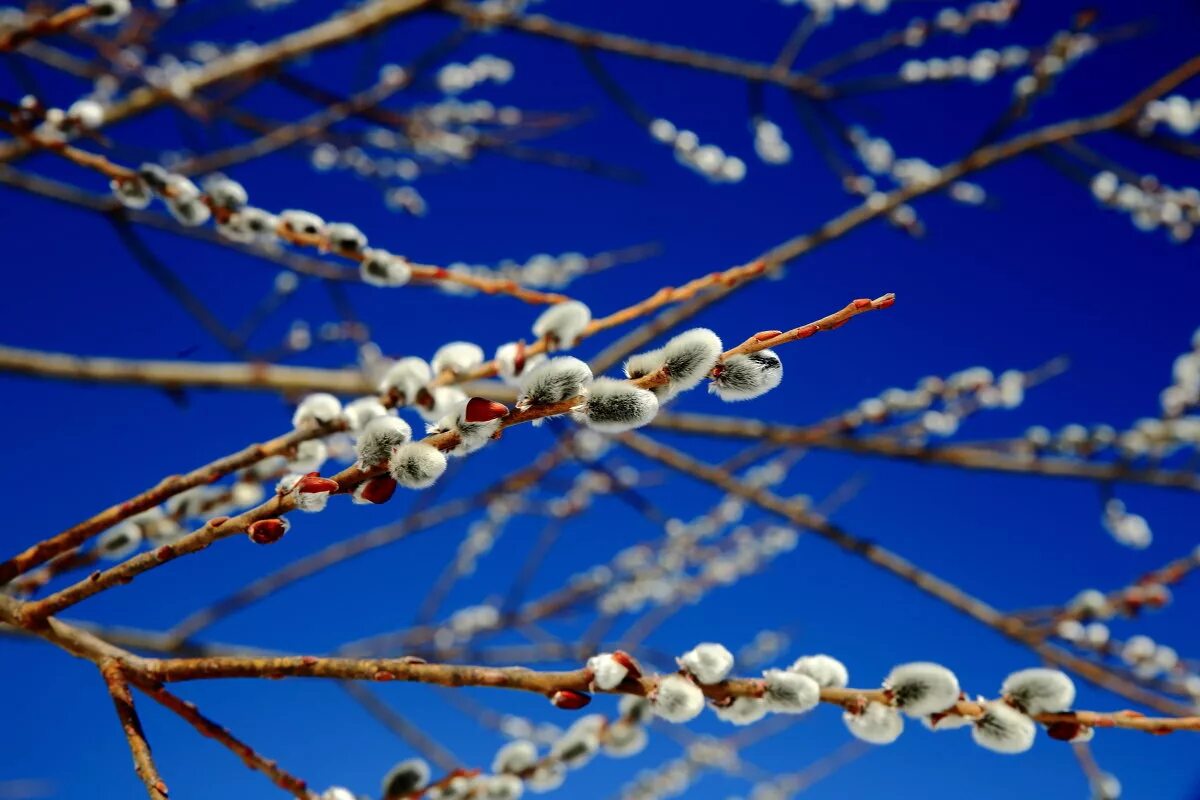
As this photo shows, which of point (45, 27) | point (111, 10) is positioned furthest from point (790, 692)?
point (111, 10)

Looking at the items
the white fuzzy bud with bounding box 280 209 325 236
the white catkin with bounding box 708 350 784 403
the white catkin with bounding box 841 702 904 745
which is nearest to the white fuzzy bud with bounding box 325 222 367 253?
the white fuzzy bud with bounding box 280 209 325 236

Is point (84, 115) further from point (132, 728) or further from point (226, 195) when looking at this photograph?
point (132, 728)

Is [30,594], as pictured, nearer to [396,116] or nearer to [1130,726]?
[1130,726]

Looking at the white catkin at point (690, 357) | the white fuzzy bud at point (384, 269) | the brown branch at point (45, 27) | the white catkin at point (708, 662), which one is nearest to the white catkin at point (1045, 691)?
the white catkin at point (708, 662)

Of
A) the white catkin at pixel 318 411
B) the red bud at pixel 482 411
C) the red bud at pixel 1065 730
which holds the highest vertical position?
the white catkin at pixel 318 411

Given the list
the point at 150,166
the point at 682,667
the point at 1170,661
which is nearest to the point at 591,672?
the point at 682,667

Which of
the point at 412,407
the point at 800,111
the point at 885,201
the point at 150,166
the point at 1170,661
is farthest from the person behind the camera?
the point at 800,111

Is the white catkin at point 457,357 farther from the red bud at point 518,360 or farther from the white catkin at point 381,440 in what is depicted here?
the white catkin at point 381,440
